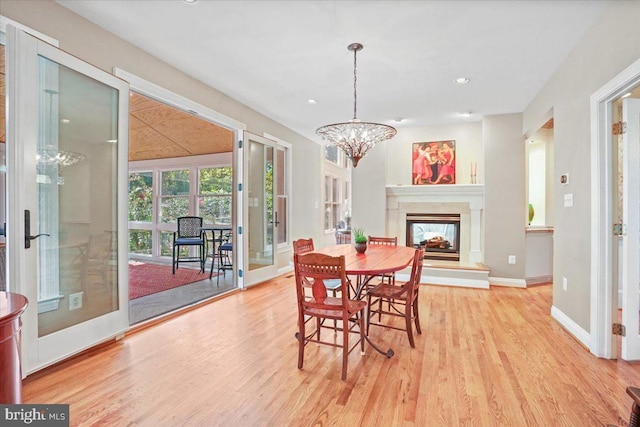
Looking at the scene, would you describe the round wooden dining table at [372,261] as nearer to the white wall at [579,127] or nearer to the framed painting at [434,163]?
the white wall at [579,127]

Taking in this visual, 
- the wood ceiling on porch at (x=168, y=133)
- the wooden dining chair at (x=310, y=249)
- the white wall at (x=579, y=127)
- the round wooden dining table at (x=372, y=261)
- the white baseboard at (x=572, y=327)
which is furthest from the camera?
the wood ceiling on porch at (x=168, y=133)

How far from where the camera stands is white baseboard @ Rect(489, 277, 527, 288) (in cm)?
499

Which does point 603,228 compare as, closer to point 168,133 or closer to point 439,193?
point 439,193

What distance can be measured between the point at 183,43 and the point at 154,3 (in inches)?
22.2

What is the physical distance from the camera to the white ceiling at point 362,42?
2461 mm

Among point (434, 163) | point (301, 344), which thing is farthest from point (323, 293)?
point (434, 163)

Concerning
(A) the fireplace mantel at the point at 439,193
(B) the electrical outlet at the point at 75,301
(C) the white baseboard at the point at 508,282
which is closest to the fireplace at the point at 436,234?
(A) the fireplace mantel at the point at 439,193

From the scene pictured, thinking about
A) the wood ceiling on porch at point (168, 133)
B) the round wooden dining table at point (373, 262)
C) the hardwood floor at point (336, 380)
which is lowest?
the hardwood floor at point (336, 380)

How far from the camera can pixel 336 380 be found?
2217 millimetres

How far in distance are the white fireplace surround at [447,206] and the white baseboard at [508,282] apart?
1.20 ft

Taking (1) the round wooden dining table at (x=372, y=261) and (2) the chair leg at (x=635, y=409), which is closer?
(2) the chair leg at (x=635, y=409)

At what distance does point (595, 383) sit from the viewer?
85.8 inches

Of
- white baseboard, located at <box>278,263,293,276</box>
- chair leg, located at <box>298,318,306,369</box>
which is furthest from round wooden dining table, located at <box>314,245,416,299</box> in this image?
white baseboard, located at <box>278,263,293,276</box>

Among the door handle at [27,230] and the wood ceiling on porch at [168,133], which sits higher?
the wood ceiling on porch at [168,133]
